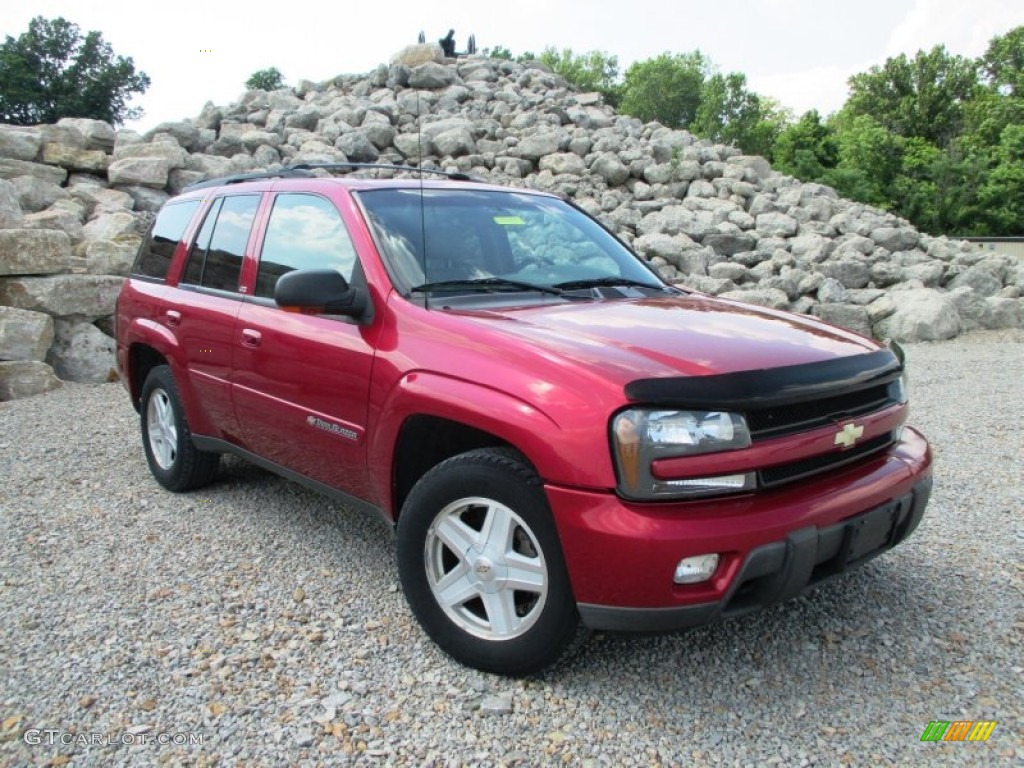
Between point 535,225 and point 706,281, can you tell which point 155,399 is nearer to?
point 535,225

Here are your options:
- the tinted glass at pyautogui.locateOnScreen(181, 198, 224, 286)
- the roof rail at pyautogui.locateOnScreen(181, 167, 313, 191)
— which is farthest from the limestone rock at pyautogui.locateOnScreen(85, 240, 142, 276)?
the tinted glass at pyautogui.locateOnScreen(181, 198, 224, 286)

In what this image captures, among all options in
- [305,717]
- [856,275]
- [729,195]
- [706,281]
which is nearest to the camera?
[305,717]

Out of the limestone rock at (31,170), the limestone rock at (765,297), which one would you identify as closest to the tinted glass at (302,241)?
the limestone rock at (765,297)

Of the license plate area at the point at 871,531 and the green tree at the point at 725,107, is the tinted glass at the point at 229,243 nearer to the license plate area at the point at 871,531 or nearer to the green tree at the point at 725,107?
the license plate area at the point at 871,531

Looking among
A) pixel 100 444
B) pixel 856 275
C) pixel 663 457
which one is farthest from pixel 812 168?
pixel 663 457

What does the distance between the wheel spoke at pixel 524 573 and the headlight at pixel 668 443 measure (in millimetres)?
462

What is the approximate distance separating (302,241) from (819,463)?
2504 millimetres

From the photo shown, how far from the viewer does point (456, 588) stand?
295cm

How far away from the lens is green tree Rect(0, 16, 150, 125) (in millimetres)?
42469

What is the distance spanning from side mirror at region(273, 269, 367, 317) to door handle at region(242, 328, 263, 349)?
696 mm

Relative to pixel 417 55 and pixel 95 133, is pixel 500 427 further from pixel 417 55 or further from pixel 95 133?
pixel 417 55

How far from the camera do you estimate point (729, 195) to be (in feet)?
52.4

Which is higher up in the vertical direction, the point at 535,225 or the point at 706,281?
the point at 535,225

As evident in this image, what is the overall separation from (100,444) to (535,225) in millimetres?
4154
